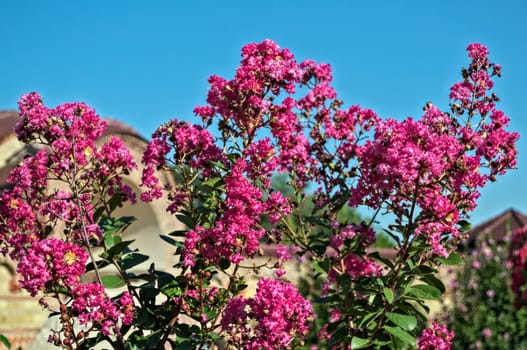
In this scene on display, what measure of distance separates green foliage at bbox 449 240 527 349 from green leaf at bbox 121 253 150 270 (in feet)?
22.9

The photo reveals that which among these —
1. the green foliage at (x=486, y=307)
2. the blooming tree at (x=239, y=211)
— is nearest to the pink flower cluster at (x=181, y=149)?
the blooming tree at (x=239, y=211)

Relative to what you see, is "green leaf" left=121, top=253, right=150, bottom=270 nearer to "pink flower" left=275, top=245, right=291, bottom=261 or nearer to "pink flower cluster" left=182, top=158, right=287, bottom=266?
"pink flower cluster" left=182, top=158, right=287, bottom=266

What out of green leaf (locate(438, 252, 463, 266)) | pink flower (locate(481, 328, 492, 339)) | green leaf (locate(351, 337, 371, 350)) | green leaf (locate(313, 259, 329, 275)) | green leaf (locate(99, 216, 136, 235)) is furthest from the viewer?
pink flower (locate(481, 328, 492, 339))

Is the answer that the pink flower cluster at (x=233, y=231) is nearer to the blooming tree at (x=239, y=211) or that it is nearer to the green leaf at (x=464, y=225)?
the blooming tree at (x=239, y=211)

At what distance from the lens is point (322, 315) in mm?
8719

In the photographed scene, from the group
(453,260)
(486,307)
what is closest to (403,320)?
(453,260)

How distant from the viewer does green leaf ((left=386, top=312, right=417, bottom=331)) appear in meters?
2.89

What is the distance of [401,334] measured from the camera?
2.92 meters

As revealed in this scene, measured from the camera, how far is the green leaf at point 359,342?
2932 millimetres

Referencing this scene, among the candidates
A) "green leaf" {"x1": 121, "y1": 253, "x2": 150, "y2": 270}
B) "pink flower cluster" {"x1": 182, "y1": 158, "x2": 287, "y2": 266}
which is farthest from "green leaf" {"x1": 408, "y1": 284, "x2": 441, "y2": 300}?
"green leaf" {"x1": 121, "y1": 253, "x2": 150, "y2": 270}

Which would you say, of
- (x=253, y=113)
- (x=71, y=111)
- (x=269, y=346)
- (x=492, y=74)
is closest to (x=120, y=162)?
(x=71, y=111)

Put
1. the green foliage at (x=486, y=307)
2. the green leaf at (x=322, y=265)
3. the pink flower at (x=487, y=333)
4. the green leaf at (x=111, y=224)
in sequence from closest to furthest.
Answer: the green leaf at (x=111, y=224) < the green leaf at (x=322, y=265) < the pink flower at (x=487, y=333) < the green foliage at (x=486, y=307)

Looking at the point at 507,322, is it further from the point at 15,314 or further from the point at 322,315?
the point at 15,314

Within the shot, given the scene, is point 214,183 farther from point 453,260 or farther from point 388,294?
point 453,260
